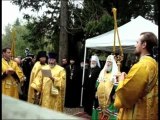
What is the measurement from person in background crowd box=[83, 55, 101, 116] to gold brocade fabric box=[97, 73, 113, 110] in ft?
7.51

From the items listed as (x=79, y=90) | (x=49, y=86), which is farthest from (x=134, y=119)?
(x=79, y=90)

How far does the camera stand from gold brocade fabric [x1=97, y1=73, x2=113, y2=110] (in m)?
8.27

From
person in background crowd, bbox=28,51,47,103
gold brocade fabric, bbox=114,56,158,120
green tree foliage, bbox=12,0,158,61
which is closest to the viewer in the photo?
gold brocade fabric, bbox=114,56,158,120

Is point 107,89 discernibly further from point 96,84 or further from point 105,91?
point 96,84

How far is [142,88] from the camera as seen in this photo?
3.91 meters

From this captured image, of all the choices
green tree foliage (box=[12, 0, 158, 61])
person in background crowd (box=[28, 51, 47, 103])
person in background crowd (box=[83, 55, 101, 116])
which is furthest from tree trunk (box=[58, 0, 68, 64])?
person in background crowd (box=[28, 51, 47, 103])

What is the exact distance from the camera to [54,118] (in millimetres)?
2045

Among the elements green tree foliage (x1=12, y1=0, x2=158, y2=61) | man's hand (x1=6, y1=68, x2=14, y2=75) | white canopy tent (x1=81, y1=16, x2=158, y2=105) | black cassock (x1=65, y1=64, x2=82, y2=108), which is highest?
green tree foliage (x1=12, y1=0, x2=158, y2=61)

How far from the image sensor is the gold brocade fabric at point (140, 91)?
3.91m

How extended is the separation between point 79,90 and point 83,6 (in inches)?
254

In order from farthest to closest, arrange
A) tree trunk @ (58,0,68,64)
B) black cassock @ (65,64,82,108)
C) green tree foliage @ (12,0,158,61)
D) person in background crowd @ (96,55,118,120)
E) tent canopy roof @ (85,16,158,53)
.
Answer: green tree foliage @ (12,0,158,61) < tree trunk @ (58,0,68,64) < black cassock @ (65,64,82,108) < tent canopy roof @ (85,16,158,53) < person in background crowd @ (96,55,118,120)

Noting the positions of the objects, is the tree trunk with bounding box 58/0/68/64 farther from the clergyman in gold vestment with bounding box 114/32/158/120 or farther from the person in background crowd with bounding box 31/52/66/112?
the clergyman in gold vestment with bounding box 114/32/158/120

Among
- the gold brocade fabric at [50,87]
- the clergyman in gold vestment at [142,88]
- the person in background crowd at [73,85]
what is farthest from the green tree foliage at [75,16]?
the clergyman in gold vestment at [142,88]

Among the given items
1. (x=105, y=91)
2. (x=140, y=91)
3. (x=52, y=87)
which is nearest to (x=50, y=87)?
(x=52, y=87)
